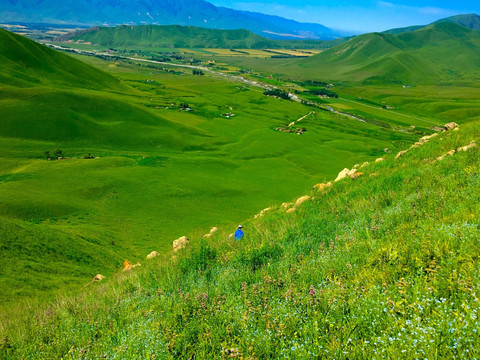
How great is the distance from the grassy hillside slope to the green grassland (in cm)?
1020

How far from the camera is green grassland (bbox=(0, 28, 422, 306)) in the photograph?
2322cm

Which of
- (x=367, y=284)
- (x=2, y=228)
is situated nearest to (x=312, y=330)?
(x=367, y=284)

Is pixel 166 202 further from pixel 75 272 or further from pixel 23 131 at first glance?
→ pixel 23 131

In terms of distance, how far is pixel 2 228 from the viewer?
20.9 metres

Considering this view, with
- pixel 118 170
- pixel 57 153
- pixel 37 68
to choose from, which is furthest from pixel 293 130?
pixel 37 68

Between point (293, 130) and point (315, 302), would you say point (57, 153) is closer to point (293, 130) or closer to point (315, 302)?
point (315, 302)

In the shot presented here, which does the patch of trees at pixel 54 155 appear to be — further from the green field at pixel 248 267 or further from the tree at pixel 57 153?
the green field at pixel 248 267

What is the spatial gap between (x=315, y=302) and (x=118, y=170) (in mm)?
60922

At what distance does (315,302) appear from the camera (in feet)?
18.8

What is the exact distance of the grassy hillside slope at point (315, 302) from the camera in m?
4.46

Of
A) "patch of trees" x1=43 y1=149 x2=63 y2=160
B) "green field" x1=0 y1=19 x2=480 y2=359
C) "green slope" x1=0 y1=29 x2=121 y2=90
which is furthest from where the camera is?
"green slope" x1=0 y1=29 x2=121 y2=90

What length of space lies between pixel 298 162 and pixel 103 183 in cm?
5892

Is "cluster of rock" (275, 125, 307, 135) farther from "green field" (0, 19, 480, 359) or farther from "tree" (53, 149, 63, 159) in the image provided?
"tree" (53, 149, 63, 159)

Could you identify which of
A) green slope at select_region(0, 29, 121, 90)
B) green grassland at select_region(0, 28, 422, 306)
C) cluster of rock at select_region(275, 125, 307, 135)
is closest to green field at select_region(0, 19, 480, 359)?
green grassland at select_region(0, 28, 422, 306)
